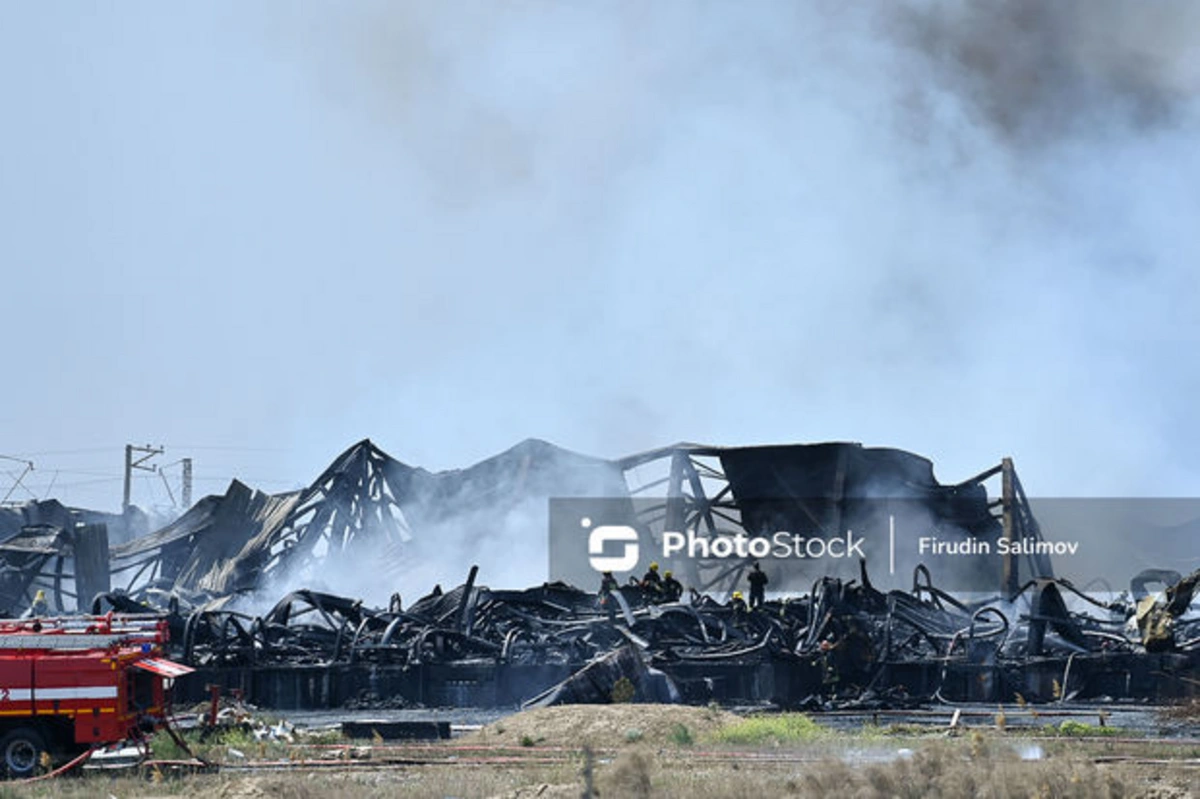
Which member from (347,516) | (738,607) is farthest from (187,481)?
(738,607)

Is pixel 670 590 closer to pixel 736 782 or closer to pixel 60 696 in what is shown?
pixel 60 696

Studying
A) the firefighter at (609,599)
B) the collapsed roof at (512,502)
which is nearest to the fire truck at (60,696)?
the firefighter at (609,599)

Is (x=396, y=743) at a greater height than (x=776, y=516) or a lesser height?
lesser

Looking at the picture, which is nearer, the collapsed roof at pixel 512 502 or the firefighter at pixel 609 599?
the firefighter at pixel 609 599

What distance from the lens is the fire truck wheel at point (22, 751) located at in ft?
53.0

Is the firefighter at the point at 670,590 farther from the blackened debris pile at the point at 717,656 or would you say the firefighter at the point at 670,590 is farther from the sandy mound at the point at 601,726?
the sandy mound at the point at 601,726

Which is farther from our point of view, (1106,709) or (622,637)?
(622,637)

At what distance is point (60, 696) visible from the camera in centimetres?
1617

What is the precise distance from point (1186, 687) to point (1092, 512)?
18535 millimetres

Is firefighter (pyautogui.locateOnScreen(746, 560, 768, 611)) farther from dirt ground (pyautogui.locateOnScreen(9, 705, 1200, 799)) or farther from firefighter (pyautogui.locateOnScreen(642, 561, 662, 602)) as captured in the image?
dirt ground (pyautogui.locateOnScreen(9, 705, 1200, 799))

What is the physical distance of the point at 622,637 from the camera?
27109mm

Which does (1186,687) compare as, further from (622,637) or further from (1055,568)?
(1055,568)

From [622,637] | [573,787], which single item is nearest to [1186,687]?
[622,637]

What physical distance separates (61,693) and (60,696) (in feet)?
0.10
